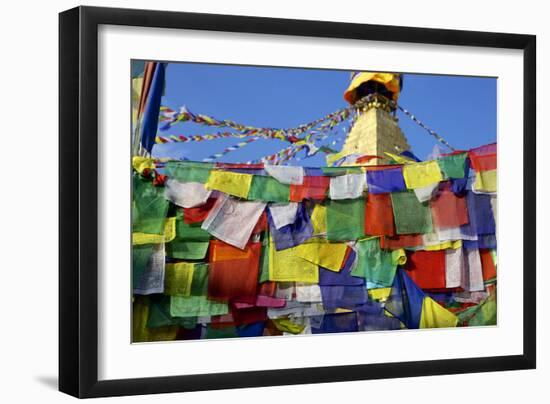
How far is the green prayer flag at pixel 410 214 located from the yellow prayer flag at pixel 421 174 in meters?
0.04

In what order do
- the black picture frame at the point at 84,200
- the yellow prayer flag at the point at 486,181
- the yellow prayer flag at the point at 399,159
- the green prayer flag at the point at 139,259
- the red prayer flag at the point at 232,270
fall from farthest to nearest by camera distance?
1. the yellow prayer flag at the point at 486,181
2. the yellow prayer flag at the point at 399,159
3. the red prayer flag at the point at 232,270
4. the green prayer flag at the point at 139,259
5. the black picture frame at the point at 84,200

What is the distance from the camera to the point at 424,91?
367 cm

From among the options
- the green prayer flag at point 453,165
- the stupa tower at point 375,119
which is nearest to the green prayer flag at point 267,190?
the stupa tower at point 375,119

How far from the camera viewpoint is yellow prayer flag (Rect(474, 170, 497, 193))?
3740 millimetres

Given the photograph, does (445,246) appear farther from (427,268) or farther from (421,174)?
(421,174)

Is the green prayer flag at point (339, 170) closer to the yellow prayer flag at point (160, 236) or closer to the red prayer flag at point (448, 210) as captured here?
the red prayer flag at point (448, 210)

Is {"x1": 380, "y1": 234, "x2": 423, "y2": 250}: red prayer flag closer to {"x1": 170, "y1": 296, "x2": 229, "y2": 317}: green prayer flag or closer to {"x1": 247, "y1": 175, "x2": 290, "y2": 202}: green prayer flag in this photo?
{"x1": 247, "y1": 175, "x2": 290, "y2": 202}: green prayer flag

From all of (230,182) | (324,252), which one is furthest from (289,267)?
(230,182)

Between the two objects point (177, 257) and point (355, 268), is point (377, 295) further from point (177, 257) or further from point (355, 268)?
point (177, 257)

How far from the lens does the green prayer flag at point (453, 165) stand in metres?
3.70

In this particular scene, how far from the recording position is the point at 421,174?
144 inches

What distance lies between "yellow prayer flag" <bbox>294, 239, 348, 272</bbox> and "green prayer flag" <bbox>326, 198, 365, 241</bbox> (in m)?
0.03

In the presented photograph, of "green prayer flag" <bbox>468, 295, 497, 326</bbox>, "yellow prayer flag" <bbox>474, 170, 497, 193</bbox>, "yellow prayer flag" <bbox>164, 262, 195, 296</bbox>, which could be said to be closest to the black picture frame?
"yellow prayer flag" <bbox>164, 262, 195, 296</bbox>

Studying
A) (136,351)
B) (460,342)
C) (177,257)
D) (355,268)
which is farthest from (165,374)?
(460,342)
